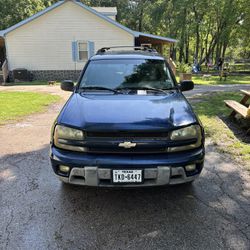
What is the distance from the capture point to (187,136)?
309 cm

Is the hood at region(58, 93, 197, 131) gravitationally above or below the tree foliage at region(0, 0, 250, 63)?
below

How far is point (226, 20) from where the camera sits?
95.0 feet

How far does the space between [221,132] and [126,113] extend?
12.1 feet

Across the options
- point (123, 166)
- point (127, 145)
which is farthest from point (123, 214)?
point (127, 145)

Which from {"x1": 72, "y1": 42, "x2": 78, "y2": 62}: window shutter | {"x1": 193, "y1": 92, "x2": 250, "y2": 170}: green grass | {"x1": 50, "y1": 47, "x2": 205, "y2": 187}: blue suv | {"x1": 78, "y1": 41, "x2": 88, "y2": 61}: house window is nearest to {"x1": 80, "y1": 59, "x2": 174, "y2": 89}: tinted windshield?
{"x1": 50, "y1": 47, "x2": 205, "y2": 187}: blue suv

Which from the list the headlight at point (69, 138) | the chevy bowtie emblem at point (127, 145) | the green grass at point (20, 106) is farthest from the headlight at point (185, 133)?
the green grass at point (20, 106)

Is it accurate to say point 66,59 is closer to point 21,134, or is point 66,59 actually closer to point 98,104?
point 21,134

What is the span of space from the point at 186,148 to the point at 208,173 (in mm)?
1366

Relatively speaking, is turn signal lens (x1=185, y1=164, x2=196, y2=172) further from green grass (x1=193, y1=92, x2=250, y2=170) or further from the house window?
the house window

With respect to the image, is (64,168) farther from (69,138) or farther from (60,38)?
(60,38)

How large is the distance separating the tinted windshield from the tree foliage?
2564 centimetres

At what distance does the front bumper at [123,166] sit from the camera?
2.90m

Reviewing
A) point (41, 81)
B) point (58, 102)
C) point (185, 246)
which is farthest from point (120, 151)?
point (41, 81)

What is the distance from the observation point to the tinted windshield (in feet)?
13.9
